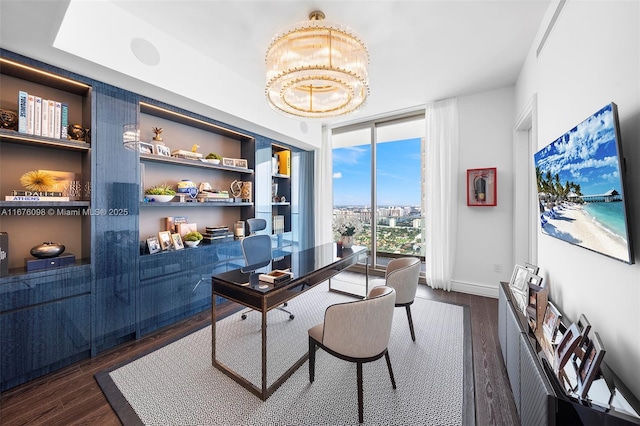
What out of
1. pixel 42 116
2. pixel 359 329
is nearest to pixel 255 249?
pixel 359 329

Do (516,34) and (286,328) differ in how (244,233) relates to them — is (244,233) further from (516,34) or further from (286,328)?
(516,34)

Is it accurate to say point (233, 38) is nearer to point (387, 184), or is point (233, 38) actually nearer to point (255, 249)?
point (255, 249)

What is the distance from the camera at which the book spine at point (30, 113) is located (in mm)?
1911

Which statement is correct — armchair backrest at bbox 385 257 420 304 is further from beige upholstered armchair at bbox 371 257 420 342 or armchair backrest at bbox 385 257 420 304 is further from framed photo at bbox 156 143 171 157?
framed photo at bbox 156 143 171 157

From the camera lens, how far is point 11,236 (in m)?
2.03

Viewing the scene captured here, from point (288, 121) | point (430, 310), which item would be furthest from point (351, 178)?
point (430, 310)

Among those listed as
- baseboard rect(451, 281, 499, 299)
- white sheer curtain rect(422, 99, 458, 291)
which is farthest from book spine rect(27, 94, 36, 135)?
baseboard rect(451, 281, 499, 299)

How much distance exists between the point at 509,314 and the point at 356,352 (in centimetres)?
121

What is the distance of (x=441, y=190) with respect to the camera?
3.74 meters

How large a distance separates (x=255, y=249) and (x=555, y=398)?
271 cm

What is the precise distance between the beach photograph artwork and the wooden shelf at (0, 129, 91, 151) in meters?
3.44

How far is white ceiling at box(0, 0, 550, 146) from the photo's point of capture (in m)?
1.83

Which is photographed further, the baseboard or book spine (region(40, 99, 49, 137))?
the baseboard

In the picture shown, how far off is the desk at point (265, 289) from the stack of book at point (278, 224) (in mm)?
1935
